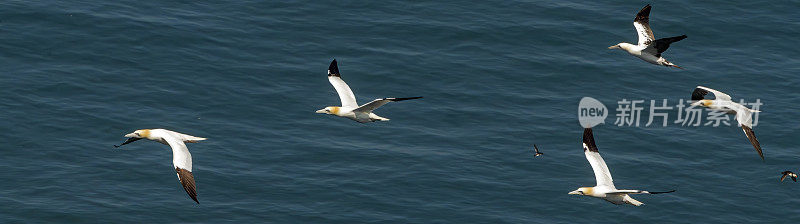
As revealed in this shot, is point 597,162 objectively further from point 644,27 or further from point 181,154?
point 181,154

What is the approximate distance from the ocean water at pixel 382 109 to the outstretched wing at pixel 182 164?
18257mm

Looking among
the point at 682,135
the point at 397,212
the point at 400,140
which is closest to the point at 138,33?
the point at 400,140

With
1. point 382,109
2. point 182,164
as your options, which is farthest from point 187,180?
point 382,109

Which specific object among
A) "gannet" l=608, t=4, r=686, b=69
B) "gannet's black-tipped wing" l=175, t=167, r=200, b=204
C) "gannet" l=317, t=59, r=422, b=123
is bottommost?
"gannet's black-tipped wing" l=175, t=167, r=200, b=204

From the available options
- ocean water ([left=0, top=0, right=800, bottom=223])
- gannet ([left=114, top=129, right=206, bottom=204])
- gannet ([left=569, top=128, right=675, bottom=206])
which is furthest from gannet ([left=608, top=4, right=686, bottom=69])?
gannet ([left=114, top=129, right=206, bottom=204])

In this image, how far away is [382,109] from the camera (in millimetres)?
74812

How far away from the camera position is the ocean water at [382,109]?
219 ft

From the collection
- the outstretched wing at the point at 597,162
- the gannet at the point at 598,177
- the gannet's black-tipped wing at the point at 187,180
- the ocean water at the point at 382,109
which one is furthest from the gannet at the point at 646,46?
the gannet's black-tipped wing at the point at 187,180

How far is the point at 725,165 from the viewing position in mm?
70938

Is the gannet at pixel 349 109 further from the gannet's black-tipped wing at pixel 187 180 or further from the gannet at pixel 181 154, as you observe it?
the gannet's black-tipped wing at pixel 187 180

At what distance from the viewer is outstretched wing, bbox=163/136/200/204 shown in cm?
4327

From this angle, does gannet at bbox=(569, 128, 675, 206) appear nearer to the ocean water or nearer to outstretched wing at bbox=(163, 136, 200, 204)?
outstretched wing at bbox=(163, 136, 200, 204)

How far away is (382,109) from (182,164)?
30.6 metres

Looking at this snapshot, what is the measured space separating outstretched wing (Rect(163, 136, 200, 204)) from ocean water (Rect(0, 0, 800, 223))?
1826 centimetres
